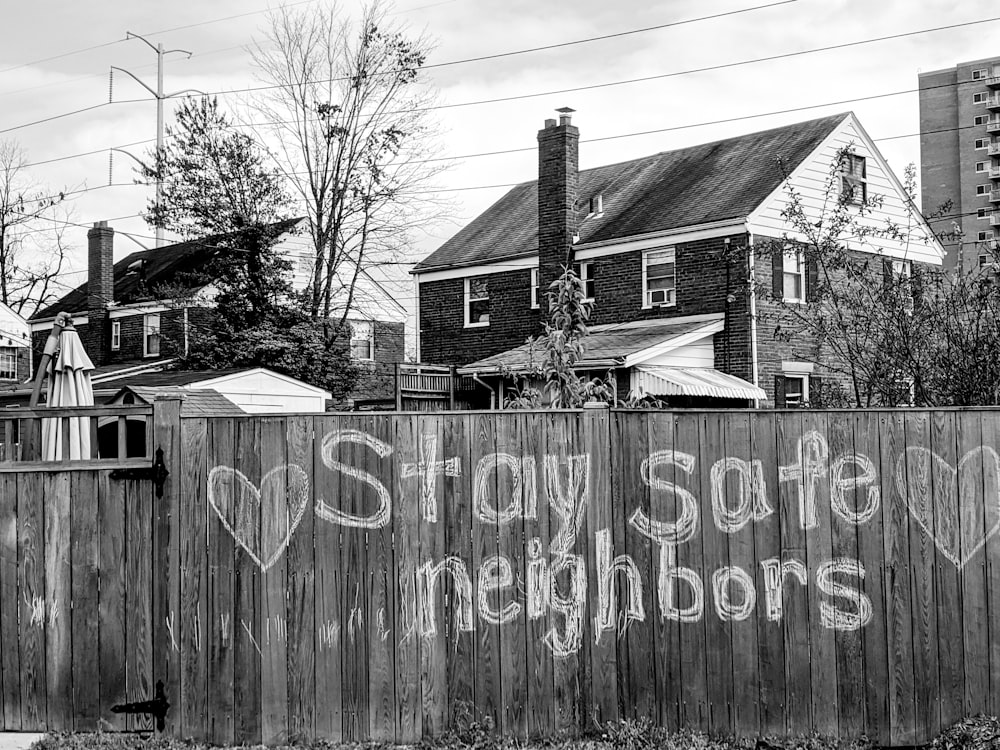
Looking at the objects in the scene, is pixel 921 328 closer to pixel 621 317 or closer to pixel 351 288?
pixel 621 317

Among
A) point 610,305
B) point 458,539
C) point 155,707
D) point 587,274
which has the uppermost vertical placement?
point 587,274

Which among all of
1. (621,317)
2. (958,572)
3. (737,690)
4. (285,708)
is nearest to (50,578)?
(285,708)

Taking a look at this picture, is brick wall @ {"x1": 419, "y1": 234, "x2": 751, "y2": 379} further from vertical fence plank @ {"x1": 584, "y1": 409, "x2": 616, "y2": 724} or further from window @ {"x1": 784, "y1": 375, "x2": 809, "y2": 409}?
vertical fence plank @ {"x1": 584, "y1": 409, "x2": 616, "y2": 724}

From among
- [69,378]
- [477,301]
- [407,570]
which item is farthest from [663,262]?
[407,570]

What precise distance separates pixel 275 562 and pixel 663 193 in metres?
23.3

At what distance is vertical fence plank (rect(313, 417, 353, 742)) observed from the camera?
240 inches

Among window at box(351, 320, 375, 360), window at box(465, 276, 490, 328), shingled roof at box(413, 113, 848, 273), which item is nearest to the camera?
shingled roof at box(413, 113, 848, 273)

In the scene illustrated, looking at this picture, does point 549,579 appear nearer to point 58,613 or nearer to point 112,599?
point 112,599

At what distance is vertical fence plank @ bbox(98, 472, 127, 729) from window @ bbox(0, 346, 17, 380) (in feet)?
116

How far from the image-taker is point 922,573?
20.1ft

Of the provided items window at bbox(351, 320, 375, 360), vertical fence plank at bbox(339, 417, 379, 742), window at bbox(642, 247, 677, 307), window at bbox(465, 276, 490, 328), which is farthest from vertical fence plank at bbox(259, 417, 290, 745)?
window at bbox(351, 320, 375, 360)

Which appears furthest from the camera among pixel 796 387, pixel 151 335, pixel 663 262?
pixel 151 335

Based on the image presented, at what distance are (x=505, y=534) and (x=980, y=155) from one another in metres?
104

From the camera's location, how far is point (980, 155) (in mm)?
97875
